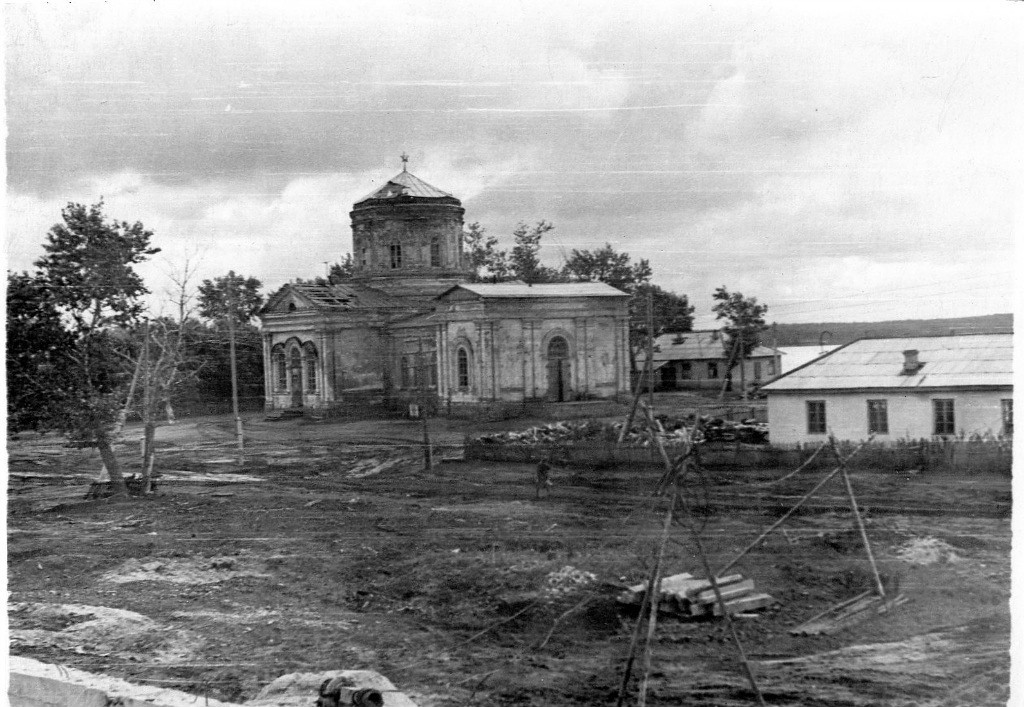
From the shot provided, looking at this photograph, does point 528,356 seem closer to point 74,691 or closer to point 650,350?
point 650,350

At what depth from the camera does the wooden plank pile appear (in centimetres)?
431

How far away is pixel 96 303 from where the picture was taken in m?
4.91

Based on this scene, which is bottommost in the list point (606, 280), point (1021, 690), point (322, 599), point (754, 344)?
point (1021, 690)

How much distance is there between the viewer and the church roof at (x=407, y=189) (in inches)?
181

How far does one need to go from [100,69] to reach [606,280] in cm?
251

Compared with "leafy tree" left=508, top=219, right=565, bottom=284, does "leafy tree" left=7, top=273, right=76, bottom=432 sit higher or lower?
lower

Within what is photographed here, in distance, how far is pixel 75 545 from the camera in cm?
484

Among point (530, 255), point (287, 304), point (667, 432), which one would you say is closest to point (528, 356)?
point (530, 255)

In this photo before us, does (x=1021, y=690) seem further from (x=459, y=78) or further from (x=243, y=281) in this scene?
(x=243, y=281)

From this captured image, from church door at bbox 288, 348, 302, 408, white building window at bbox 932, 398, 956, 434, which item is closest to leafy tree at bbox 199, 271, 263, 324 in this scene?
church door at bbox 288, 348, 302, 408

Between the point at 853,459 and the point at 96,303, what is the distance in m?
3.66

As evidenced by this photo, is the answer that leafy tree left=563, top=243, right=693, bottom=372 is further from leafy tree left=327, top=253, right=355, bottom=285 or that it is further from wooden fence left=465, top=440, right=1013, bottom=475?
leafy tree left=327, top=253, right=355, bottom=285

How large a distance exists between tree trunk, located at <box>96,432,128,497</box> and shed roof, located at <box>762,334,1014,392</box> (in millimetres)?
3105

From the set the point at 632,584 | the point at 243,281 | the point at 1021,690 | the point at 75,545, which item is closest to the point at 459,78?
the point at 243,281
